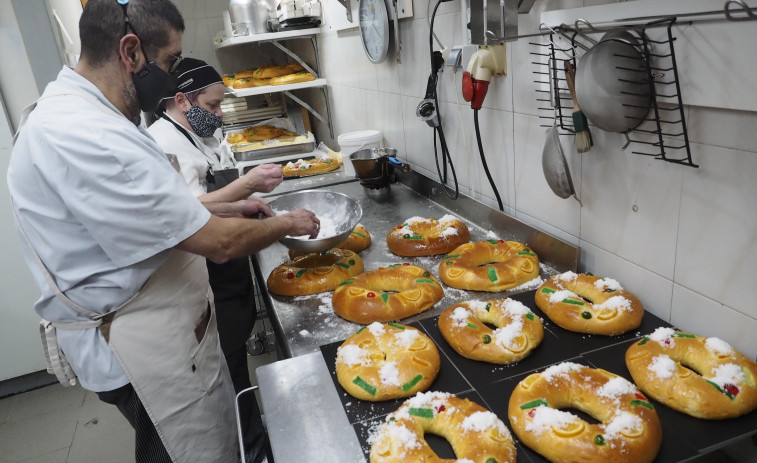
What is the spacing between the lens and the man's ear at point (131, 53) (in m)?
1.19

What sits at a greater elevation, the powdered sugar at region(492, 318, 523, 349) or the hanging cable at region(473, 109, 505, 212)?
the hanging cable at region(473, 109, 505, 212)

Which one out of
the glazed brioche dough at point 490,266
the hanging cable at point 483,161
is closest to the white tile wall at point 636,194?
the hanging cable at point 483,161

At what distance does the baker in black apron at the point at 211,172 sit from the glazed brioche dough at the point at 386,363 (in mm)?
992

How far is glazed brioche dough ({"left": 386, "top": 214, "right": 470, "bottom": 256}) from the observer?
183 centimetres

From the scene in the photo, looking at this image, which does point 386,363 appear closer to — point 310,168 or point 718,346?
point 718,346

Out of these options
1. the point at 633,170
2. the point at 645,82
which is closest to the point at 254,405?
the point at 633,170

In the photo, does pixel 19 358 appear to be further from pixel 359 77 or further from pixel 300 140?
pixel 359 77

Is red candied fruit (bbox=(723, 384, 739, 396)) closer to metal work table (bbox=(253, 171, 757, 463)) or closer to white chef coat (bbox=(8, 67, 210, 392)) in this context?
metal work table (bbox=(253, 171, 757, 463))

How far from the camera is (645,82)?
1.07 metres

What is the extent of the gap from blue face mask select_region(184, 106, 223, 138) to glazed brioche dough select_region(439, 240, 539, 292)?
1.29 metres

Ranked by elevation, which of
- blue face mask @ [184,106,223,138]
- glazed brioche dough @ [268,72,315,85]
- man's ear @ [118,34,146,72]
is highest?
man's ear @ [118,34,146,72]

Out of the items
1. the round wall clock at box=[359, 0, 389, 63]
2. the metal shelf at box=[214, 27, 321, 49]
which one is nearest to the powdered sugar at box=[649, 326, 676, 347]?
the round wall clock at box=[359, 0, 389, 63]

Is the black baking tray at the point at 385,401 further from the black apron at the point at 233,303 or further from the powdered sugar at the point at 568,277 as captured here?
the black apron at the point at 233,303

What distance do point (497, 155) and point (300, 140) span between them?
229cm
